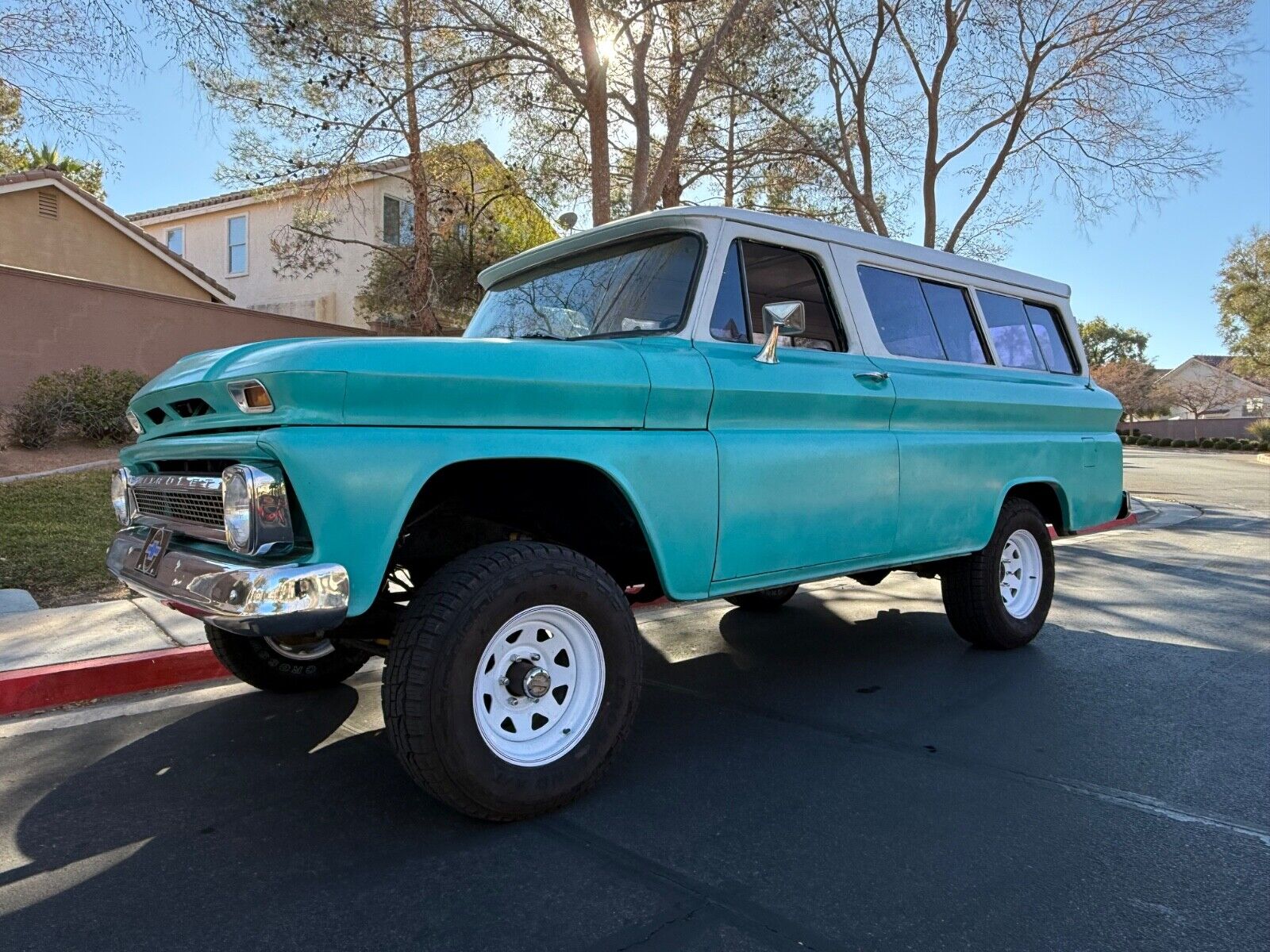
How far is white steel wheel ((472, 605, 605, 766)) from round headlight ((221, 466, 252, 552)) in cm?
79

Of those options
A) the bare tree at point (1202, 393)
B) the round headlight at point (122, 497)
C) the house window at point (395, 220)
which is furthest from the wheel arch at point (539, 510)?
the bare tree at point (1202, 393)

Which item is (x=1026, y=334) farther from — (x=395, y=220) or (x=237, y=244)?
(x=237, y=244)

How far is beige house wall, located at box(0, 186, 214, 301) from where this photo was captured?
57.4 ft

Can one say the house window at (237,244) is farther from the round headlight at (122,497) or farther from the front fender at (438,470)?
the front fender at (438,470)

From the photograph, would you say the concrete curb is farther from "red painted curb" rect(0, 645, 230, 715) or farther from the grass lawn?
"red painted curb" rect(0, 645, 230, 715)

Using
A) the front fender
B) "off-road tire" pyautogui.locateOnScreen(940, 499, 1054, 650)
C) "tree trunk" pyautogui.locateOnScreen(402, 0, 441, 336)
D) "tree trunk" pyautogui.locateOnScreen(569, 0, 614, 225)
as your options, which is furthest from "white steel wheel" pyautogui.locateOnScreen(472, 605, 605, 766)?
"tree trunk" pyautogui.locateOnScreen(402, 0, 441, 336)

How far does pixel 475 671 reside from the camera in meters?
2.68

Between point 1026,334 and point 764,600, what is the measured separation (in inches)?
98.4

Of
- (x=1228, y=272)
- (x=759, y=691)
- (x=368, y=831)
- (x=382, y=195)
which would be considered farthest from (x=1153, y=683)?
(x=1228, y=272)

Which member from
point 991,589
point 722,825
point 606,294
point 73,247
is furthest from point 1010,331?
point 73,247

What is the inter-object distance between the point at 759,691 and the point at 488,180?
13.6 m

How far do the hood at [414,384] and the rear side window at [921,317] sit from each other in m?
1.76

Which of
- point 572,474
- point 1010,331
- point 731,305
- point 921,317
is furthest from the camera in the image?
point 1010,331

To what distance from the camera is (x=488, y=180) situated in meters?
15.9
